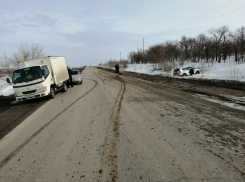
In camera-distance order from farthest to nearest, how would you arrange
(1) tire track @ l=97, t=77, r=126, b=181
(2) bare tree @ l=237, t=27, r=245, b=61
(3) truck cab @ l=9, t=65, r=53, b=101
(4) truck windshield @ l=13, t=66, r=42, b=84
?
(2) bare tree @ l=237, t=27, r=245, b=61, (4) truck windshield @ l=13, t=66, r=42, b=84, (3) truck cab @ l=9, t=65, r=53, b=101, (1) tire track @ l=97, t=77, r=126, b=181

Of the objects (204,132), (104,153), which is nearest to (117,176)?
(104,153)

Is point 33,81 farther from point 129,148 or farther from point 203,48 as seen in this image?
point 203,48

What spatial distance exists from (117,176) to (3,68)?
30.1 meters

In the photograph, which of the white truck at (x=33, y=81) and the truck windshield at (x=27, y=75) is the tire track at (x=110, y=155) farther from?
the truck windshield at (x=27, y=75)

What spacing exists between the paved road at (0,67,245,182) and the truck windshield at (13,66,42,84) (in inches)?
175

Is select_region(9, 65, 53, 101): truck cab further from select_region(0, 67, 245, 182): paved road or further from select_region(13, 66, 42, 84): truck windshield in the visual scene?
select_region(0, 67, 245, 182): paved road

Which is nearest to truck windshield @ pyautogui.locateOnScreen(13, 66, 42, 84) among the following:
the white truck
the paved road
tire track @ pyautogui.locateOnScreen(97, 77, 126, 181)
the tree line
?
the white truck

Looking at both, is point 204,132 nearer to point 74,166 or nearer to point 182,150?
point 182,150

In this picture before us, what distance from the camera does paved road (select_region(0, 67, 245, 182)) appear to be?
2.70m

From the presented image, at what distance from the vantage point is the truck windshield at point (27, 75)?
29.9 feet

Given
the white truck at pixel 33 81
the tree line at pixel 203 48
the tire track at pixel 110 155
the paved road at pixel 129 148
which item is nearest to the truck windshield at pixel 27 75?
the white truck at pixel 33 81

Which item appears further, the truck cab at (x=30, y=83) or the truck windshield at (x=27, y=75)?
the truck windshield at (x=27, y=75)

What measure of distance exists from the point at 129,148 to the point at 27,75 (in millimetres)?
8645

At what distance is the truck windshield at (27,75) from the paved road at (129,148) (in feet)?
14.6
